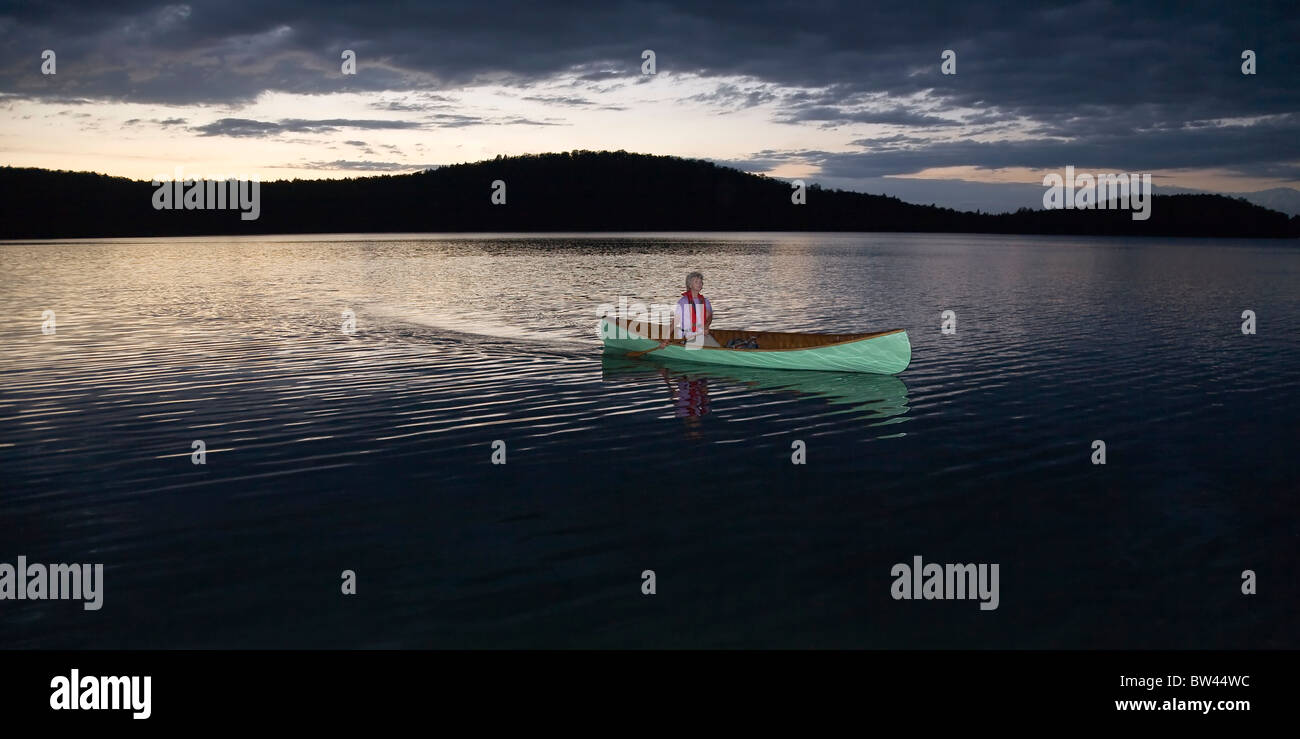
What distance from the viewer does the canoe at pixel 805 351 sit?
71.9 feet

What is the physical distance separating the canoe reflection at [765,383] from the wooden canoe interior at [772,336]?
0.82 m

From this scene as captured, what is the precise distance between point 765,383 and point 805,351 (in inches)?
61.4

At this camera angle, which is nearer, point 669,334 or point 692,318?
point 692,318

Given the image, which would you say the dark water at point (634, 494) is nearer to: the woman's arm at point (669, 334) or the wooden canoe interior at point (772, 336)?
the woman's arm at point (669, 334)

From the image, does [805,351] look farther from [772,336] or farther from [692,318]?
[692,318]

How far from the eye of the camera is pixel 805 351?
22.3m

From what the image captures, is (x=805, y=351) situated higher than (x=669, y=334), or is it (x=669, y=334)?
(x=669, y=334)

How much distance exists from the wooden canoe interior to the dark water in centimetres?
110

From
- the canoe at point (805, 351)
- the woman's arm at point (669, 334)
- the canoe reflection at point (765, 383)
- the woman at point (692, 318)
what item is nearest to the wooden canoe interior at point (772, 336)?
the canoe at point (805, 351)

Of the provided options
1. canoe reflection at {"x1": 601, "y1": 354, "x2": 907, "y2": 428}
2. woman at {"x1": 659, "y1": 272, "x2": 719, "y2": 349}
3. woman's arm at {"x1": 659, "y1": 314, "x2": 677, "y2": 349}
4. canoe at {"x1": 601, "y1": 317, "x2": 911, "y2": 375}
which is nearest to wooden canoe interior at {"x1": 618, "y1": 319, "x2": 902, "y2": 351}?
canoe at {"x1": 601, "y1": 317, "x2": 911, "y2": 375}

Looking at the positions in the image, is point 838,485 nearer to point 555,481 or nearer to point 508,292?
point 555,481

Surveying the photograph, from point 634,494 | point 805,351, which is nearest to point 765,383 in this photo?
point 805,351
